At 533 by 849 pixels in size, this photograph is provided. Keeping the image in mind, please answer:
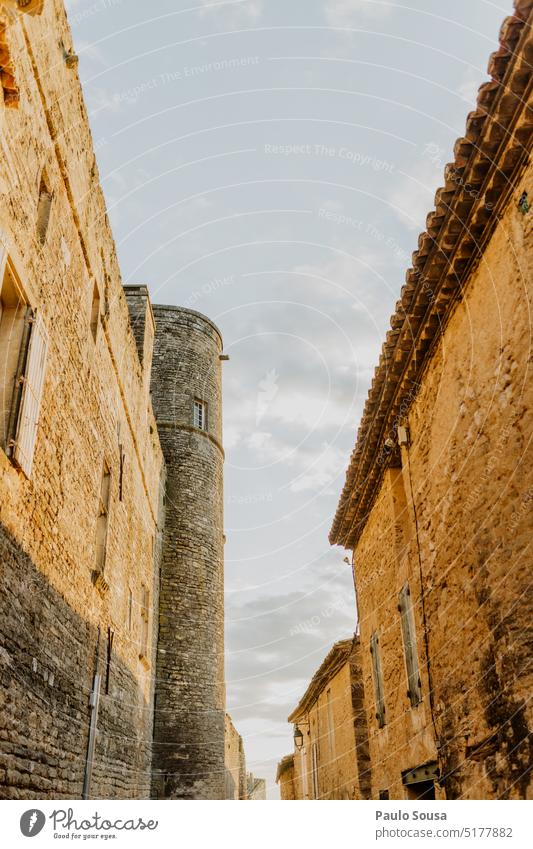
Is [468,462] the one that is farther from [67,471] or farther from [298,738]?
[298,738]

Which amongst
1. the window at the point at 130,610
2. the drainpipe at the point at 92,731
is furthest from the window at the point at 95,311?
the window at the point at 130,610

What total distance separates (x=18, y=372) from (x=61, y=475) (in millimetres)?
1726

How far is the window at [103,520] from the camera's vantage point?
9.40m

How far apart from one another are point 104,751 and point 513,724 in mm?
6098

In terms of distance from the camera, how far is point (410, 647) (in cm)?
843

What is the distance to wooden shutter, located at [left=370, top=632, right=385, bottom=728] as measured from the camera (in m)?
9.95

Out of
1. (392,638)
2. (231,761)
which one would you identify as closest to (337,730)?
(392,638)

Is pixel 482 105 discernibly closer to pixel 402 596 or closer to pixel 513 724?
pixel 513 724

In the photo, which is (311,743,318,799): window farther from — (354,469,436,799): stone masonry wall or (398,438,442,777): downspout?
(398,438,442,777): downspout

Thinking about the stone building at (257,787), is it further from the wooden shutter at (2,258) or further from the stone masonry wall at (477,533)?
the wooden shutter at (2,258)

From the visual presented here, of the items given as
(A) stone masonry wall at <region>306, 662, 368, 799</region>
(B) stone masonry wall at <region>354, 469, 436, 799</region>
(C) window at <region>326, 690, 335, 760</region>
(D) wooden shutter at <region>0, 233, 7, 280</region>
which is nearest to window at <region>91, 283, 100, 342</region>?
(D) wooden shutter at <region>0, 233, 7, 280</region>

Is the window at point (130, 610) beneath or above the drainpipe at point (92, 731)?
above

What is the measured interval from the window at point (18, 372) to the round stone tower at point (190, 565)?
38.2ft
